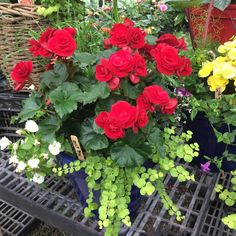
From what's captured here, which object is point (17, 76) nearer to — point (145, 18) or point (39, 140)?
point (39, 140)

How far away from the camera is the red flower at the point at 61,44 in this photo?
2.41ft

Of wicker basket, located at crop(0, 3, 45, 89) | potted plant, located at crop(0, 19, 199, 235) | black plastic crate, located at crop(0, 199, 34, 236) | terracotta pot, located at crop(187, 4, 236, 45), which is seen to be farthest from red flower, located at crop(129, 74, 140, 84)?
black plastic crate, located at crop(0, 199, 34, 236)

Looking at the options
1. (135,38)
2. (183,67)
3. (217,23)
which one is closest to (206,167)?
(183,67)

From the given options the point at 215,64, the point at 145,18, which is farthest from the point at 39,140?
the point at 145,18

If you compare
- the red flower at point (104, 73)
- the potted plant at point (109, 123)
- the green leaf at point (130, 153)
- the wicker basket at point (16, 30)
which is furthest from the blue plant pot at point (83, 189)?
the wicker basket at point (16, 30)

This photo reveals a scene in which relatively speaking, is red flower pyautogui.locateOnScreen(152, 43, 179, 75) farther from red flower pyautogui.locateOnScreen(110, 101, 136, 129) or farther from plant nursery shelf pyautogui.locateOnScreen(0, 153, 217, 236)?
plant nursery shelf pyautogui.locateOnScreen(0, 153, 217, 236)

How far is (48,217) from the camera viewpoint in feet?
2.79

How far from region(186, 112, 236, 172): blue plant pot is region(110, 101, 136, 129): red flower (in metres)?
0.38

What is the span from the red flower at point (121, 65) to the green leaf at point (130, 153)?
15 centimetres

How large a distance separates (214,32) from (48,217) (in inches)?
38.8

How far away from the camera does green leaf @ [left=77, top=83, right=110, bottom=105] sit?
0.72m

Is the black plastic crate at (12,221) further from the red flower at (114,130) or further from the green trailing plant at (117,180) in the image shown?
the red flower at (114,130)

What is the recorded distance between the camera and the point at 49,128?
0.78 m

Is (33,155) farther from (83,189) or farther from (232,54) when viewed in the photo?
(232,54)
